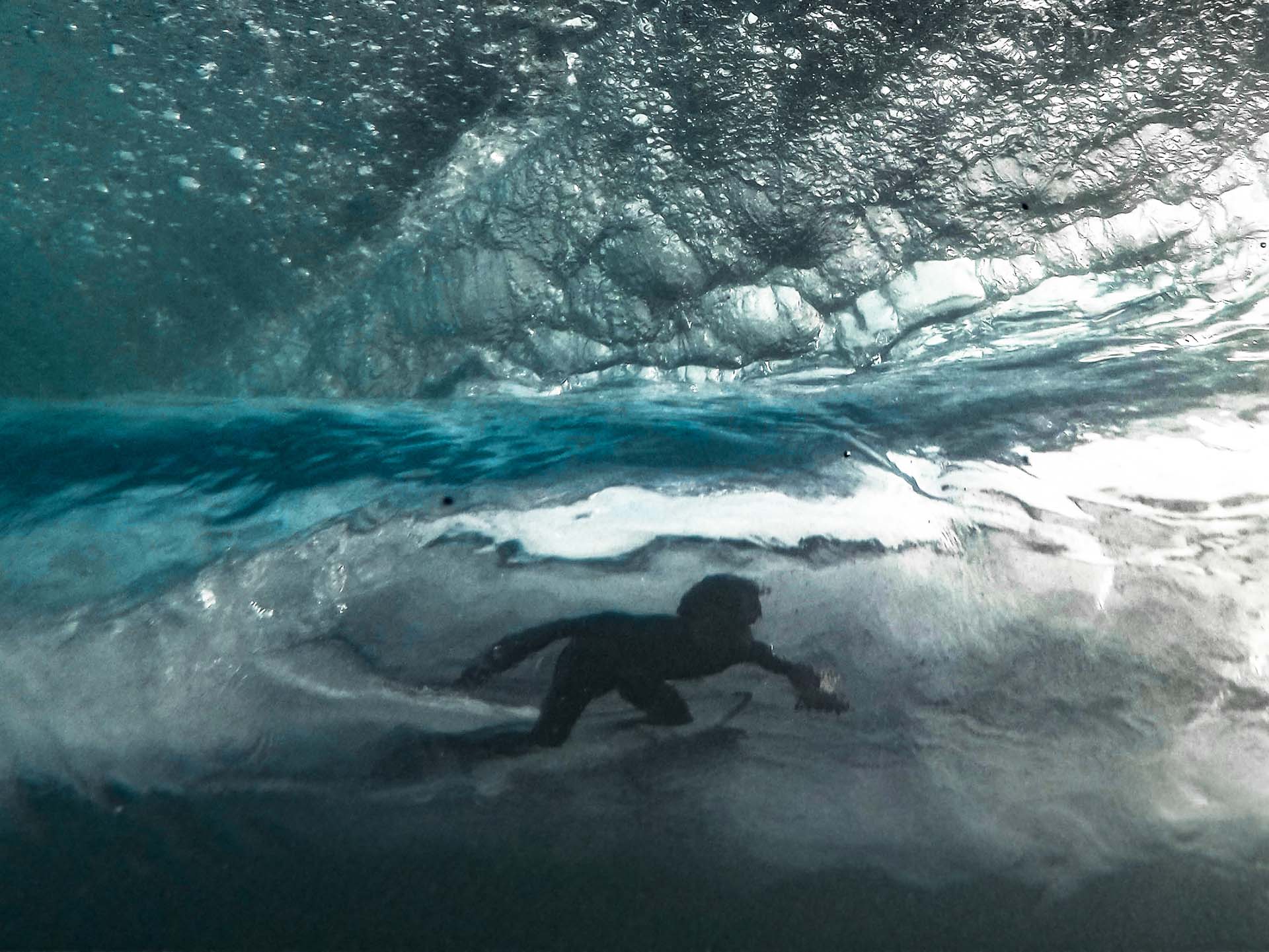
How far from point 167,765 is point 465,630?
1.00 ft

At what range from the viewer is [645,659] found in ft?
2.82

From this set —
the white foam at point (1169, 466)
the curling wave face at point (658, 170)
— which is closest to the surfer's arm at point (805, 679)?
the white foam at point (1169, 466)

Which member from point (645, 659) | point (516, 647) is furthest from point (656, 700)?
point (516, 647)

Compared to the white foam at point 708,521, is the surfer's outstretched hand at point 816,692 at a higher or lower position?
lower

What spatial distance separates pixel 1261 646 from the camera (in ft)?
2.99

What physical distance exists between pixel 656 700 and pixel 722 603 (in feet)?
0.39

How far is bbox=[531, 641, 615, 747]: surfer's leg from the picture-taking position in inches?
33.1

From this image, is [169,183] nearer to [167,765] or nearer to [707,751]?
[167,765]

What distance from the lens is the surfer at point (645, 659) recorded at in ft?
2.77

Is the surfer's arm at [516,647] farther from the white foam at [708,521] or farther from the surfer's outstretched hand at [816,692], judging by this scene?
the surfer's outstretched hand at [816,692]

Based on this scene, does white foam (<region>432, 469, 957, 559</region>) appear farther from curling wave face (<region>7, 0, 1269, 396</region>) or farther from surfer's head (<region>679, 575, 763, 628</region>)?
curling wave face (<region>7, 0, 1269, 396</region>)

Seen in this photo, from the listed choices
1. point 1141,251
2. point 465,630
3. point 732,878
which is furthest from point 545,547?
point 1141,251

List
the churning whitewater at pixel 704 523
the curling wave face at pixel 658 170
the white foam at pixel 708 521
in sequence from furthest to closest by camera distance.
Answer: the curling wave face at pixel 658 170 < the white foam at pixel 708 521 < the churning whitewater at pixel 704 523

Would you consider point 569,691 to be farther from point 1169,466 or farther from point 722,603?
point 1169,466
